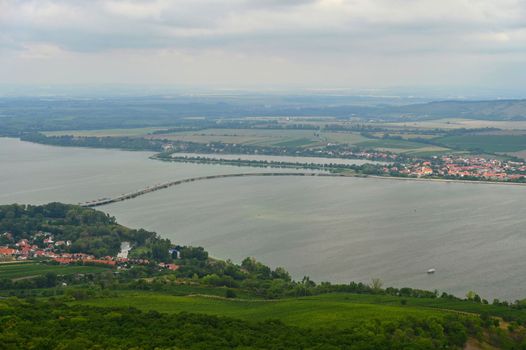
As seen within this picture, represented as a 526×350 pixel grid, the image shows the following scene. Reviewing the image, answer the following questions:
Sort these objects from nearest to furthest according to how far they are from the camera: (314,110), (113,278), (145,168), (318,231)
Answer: (113,278) → (318,231) → (145,168) → (314,110)

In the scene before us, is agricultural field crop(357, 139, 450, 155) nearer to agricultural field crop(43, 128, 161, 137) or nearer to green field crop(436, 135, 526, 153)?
green field crop(436, 135, 526, 153)

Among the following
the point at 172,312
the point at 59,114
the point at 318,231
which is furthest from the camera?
the point at 59,114

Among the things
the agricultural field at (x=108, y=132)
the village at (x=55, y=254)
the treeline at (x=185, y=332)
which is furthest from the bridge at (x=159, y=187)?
the agricultural field at (x=108, y=132)

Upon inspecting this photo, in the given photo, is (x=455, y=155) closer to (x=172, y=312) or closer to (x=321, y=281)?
(x=321, y=281)

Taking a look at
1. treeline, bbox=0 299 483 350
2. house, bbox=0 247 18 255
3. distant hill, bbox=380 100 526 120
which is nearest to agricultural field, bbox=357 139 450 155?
distant hill, bbox=380 100 526 120

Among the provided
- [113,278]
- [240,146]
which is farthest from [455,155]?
[113,278]

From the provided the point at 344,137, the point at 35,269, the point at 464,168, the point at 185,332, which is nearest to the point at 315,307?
the point at 185,332
